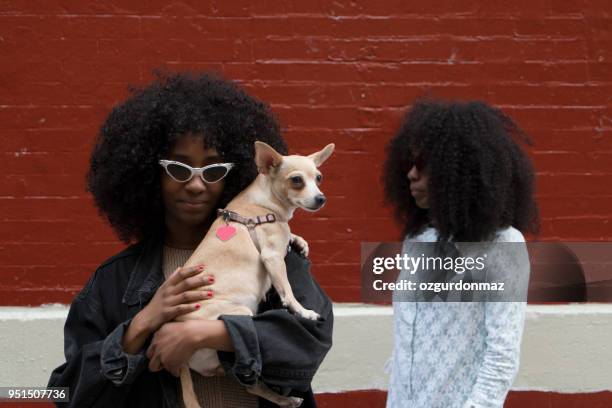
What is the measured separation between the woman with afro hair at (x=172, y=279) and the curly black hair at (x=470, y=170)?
35.5 inches

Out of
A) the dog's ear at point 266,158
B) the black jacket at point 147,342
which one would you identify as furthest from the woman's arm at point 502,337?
the dog's ear at point 266,158

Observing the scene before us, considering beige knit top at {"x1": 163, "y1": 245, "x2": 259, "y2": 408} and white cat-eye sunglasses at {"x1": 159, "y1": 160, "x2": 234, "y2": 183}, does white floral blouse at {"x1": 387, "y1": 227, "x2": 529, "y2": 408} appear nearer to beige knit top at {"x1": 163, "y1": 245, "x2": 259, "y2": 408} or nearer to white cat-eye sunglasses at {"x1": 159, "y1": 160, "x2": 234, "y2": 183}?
beige knit top at {"x1": 163, "y1": 245, "x2": 259, "y2": 408}

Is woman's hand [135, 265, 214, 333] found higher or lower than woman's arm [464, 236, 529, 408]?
higher

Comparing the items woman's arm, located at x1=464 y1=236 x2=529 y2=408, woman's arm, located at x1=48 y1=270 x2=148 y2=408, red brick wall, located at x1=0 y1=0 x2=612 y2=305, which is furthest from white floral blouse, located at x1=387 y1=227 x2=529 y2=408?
red brick wall, located at x1=0 y1=0 x2=612 y2=305

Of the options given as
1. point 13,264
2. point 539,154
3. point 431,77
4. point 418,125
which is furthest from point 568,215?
point 13,264

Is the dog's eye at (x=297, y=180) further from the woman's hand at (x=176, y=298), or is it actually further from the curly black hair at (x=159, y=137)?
the woman's hand at (x=176, y=298)

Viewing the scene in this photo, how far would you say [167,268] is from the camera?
279 cm

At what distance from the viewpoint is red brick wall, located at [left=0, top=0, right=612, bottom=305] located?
5250mm

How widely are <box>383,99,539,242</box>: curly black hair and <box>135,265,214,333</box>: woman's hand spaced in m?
1.43

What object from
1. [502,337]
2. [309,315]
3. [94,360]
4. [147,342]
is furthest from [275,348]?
[502,337]

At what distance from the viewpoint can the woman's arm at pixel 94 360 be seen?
244cm

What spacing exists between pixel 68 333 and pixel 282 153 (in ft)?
3.03

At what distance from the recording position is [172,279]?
8.21 feet

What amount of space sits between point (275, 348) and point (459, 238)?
1.43 metres
